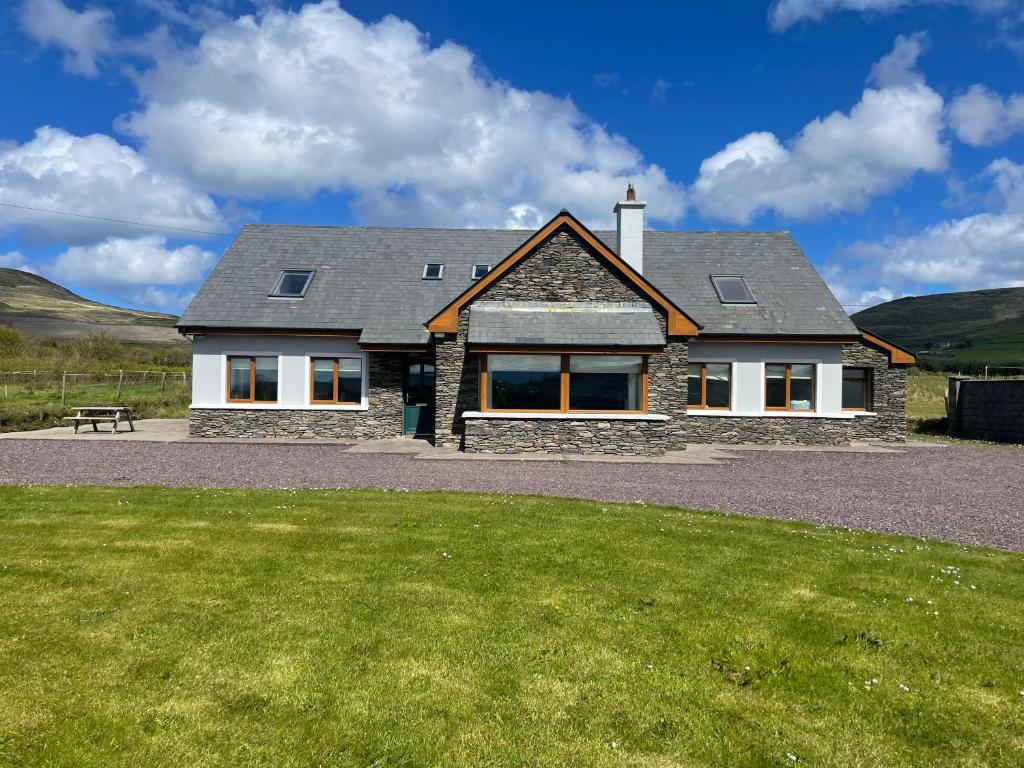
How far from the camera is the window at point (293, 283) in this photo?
22203mm

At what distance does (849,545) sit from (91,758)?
8.21 meters

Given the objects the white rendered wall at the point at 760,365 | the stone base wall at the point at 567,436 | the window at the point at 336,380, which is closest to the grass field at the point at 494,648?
Result: the stone base wall at the point at 567,436

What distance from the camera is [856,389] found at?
2261cm

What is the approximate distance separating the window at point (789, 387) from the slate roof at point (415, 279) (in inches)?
48.9

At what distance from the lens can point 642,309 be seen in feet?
63.1

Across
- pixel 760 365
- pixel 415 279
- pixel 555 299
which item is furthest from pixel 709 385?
pixel 415 279

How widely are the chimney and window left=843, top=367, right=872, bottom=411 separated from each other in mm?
8249

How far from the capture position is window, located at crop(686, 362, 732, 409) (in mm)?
21484

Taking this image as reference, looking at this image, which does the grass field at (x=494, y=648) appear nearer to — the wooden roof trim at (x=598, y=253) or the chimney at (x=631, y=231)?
the wooden roof trim at (x=598, y=253)

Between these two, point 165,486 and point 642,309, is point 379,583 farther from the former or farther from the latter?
point 642,309

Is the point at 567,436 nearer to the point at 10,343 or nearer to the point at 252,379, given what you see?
the point at 252,379

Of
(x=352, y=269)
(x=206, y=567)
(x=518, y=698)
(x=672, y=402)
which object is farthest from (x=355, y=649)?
(x=352, y=269)

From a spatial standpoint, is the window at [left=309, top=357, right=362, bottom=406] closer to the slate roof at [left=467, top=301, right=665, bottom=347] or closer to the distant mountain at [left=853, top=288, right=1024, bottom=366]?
the slate roof at [left=467, top=301, right=665, bottom=347]

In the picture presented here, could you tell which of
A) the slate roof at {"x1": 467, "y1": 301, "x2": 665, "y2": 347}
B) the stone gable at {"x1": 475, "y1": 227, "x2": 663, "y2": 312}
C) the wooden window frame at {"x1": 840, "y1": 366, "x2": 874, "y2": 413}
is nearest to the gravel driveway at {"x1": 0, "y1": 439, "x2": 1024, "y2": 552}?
the slate roof at {"x1": 467, "y1": 301, "x2": 665, "y2": 347}
